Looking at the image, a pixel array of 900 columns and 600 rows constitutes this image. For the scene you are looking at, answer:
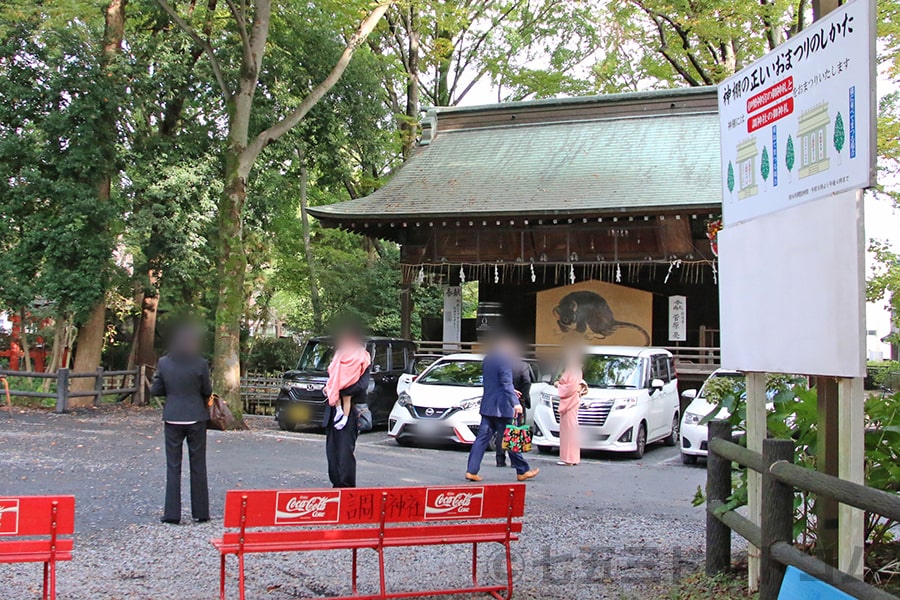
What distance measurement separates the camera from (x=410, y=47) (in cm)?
2827

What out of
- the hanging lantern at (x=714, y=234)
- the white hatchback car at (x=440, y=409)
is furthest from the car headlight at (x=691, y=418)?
the hanging lantern at (x=714, y=234)

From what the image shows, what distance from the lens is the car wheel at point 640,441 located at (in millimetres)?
12227

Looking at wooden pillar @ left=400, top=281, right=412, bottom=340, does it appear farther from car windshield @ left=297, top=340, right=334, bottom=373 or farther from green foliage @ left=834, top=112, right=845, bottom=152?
green foliage @ left=834, top=112, right=845, bottom=152

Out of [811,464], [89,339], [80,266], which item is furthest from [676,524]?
[89,339]

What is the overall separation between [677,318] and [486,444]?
10.9 meters

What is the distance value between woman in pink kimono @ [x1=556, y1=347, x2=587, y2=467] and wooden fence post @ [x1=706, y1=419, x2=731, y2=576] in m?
5.69

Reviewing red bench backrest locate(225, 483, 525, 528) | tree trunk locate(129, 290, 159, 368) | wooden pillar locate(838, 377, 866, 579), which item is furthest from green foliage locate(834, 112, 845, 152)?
tree trunk locate(129, 290, 159, 368)

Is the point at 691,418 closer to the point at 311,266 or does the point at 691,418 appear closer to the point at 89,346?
the point at 311,266

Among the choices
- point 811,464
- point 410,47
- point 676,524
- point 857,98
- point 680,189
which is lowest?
point 676,524

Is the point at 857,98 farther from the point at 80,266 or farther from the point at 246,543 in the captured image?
the point at 80,266

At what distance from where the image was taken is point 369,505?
5.08 metres

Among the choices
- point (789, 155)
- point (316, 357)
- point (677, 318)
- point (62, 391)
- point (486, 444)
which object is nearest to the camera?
point (789, 155)

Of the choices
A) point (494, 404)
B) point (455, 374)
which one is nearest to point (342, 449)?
point (494, 404)

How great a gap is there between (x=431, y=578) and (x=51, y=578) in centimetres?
245
